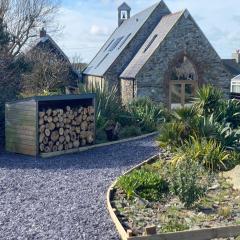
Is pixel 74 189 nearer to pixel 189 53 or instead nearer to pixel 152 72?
pixel 152 72

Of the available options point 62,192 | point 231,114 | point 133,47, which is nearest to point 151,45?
point 133,47

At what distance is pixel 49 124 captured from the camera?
13477mm

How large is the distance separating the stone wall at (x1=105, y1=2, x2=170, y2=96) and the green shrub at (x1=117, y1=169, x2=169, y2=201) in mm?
20868

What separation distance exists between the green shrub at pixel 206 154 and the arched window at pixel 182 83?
16.1 m

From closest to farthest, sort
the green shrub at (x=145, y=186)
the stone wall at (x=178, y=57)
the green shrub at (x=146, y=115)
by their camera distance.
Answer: the green shrub at (x=145, y=186)
the green shrub at (x=146, y=115)
the stone wall at (x=178, y=57)

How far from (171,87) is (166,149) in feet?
49.5

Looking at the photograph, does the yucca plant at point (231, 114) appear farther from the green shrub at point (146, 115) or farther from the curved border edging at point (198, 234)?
the curved border edging at point (198, 234)

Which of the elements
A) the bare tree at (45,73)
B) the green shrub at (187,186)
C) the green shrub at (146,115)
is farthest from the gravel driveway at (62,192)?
the bare tree at (45,73)

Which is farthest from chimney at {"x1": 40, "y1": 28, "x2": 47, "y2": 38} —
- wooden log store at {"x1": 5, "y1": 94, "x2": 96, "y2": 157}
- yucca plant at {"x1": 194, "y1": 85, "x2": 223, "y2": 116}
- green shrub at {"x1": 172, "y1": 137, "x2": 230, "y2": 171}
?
green shrub at {"x1": 172, "y1": 137, "x2": 230, "y2": 171}

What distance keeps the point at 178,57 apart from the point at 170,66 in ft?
2.50

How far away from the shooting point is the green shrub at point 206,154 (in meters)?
11.0

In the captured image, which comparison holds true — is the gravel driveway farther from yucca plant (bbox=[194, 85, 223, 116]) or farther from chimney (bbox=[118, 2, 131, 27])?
chimney (bbox=[118, 2, 131, 27])

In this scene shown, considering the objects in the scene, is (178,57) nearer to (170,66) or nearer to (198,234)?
(170,66)

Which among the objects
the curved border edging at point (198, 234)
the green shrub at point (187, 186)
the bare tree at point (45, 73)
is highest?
the bare tree at point (45, 73)
